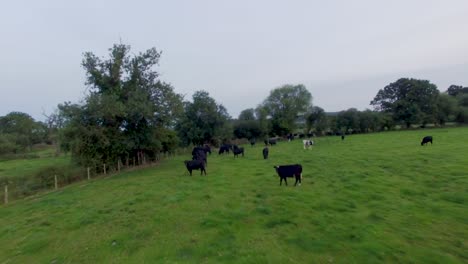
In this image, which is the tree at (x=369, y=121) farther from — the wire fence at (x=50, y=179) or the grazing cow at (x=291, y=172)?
the grazing cow at (x=291, y=172)

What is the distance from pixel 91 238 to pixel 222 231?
4.16 metres

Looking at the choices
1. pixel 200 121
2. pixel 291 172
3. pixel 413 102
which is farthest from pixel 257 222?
pixel 413 102

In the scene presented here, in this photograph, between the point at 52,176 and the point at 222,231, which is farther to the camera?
the point at 52,176

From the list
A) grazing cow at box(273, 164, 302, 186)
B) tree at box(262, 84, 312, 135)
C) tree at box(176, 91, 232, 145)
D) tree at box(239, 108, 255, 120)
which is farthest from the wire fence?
tree at box(262, 84, 312, 135)

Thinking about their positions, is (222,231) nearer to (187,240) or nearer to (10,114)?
(187,240)

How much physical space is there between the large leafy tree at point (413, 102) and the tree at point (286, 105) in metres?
19.1

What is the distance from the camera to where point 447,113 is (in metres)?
53.4

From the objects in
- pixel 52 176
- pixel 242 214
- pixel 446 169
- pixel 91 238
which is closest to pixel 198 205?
pixel 242 214

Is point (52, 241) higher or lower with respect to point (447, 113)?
lower

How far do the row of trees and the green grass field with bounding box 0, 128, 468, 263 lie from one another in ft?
25.9

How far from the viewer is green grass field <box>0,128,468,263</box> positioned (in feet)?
20.0

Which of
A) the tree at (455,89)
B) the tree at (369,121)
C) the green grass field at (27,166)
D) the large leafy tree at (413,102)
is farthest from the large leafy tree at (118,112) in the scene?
the tree at (455,89)

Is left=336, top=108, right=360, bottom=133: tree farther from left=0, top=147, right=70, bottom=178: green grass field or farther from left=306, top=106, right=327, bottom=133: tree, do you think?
left=0, top=147, right=70, bottom=178: green grass field

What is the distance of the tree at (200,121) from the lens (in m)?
38.9
